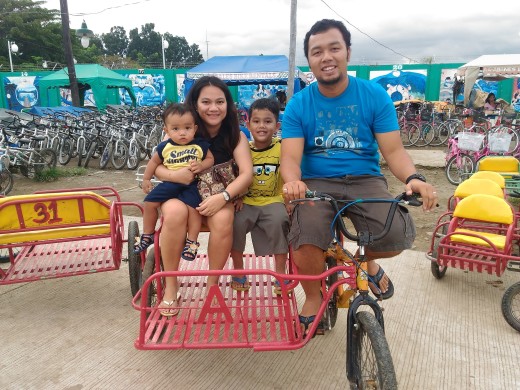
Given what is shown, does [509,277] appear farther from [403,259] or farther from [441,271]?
[403,259]

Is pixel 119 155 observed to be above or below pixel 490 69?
below

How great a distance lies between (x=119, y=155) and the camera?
10.2m

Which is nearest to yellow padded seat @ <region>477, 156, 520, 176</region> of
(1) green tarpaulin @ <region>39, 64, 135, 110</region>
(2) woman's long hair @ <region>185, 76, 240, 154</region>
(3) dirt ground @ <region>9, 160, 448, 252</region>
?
(3) dirt ground @ <region>9, 160, 448, 252</region>

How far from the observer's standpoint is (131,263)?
11.0 feet

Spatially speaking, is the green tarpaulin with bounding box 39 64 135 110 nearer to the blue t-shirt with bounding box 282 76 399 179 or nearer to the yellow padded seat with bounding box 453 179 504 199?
the yellow padded seat with bounding box 453 179 504 199

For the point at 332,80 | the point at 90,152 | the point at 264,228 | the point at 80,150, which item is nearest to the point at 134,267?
the point at 264,228

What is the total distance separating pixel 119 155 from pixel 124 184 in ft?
6.05

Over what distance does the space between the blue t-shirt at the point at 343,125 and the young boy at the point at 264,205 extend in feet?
1.49

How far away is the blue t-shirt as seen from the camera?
2582mm

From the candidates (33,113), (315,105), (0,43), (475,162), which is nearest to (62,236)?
(315,105)

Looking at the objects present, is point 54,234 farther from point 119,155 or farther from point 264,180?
point 119,155

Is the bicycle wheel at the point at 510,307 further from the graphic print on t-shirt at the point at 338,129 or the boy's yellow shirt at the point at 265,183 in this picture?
the boy's yellow shirt at the point at 265,183

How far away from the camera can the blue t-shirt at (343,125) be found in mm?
2582

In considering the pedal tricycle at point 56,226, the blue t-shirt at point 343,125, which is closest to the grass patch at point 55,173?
the pedal tricycle at point 56,226
